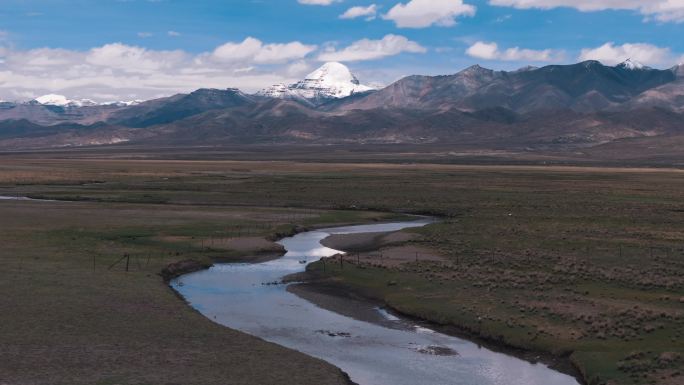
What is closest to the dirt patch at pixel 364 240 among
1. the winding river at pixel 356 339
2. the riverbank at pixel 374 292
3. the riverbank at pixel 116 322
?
→ the riverbank at pixel 374 292

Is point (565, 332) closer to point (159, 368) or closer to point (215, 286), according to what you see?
point (159, 368)

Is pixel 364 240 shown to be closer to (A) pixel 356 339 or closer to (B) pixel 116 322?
(A) pixel 356 339

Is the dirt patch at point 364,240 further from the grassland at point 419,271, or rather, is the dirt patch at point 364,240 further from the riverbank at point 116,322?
the riverbank at point 116,322

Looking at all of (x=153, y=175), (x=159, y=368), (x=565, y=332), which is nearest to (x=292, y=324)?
(x=159, y=368)

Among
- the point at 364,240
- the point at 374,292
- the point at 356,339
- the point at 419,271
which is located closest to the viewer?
the point at 356,339

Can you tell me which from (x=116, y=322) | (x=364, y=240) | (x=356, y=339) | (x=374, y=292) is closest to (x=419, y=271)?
(x=374, y=292)

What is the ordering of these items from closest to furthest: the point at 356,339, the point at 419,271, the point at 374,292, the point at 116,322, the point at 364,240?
the point at 116,322 < the point at 356,339 < the point at 374,292 < the point at 419,271 < the point at 364,240

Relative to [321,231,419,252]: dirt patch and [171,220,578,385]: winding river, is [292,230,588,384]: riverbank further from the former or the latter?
[171,220,578,385]: winding river
